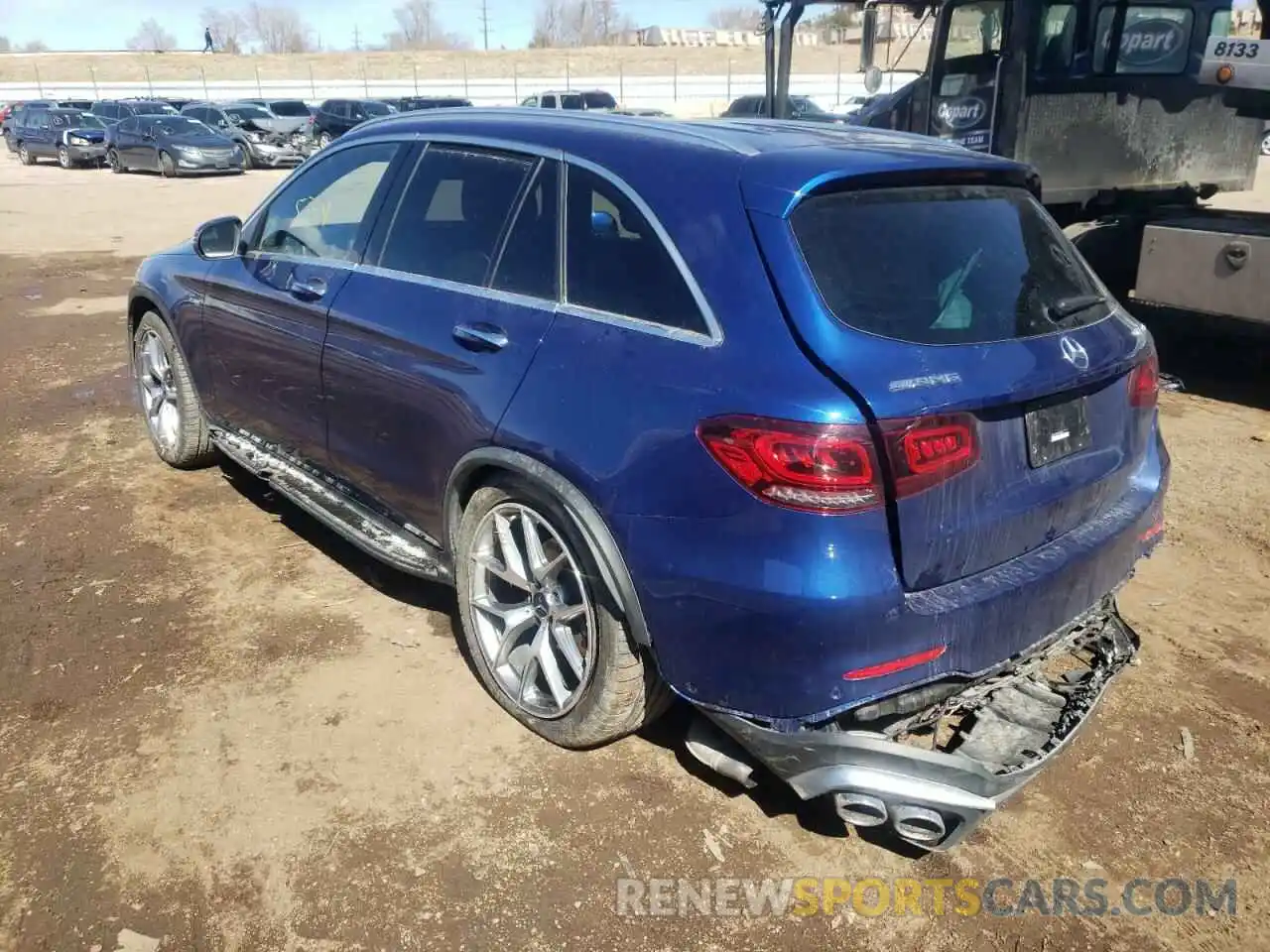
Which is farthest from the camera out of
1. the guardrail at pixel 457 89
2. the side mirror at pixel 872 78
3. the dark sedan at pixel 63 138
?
the guardrail at pixel 457 89

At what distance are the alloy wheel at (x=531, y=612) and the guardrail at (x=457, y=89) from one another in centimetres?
4427

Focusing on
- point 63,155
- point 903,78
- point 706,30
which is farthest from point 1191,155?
point 706,30

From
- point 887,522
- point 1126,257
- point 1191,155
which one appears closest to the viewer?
point 887,522

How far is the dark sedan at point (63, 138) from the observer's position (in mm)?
29016

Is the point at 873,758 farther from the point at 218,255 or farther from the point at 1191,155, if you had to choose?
the point at 1191,155

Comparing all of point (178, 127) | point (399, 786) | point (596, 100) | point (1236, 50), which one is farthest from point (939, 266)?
point (596, 100)

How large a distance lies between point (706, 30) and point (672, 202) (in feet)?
326

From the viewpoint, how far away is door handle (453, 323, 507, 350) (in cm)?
304

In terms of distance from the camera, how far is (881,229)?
8.71 feet

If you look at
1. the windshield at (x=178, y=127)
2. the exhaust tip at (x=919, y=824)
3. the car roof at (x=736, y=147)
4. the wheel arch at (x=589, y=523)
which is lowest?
the exhaust tip at (x=919, y=824)

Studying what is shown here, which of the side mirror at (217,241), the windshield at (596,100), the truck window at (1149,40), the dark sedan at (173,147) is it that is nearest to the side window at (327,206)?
the side mirror at (217,241)

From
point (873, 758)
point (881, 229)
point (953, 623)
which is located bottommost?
point (873, 758)

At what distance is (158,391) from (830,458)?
4386 mm

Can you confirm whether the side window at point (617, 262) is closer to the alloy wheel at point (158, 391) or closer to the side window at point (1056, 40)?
the alloy wheel at point (158, 391)
